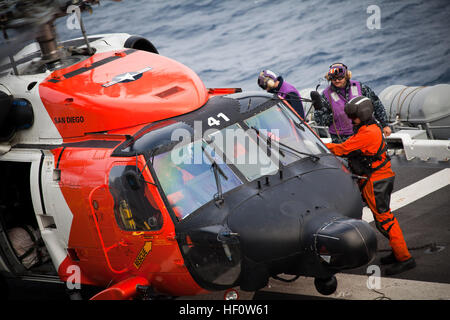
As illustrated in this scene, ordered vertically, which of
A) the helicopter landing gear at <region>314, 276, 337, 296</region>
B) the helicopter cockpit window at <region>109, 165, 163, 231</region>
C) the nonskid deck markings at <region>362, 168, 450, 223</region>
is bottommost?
the nonskid deck markings at <region>362, 168, 450, 223</region>

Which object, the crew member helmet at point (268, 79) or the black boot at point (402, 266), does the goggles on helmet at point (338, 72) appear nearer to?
the crew member helmet at point (268, 79)

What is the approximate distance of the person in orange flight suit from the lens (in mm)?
6305

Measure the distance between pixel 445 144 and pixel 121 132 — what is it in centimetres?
559

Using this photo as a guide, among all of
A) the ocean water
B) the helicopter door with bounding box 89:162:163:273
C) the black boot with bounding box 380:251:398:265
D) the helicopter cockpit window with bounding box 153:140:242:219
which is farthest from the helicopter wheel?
the ocean water

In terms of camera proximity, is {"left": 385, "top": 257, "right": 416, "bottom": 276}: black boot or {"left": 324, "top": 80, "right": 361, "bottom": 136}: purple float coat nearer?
{"left": 385, "top": 257, "right": 416, "bottom": 276}: black boot

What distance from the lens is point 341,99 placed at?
798 centimetres

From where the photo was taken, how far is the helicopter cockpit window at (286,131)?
5992 millimetres

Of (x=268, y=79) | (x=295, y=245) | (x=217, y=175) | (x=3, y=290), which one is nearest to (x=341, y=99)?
(x=268, y=79)

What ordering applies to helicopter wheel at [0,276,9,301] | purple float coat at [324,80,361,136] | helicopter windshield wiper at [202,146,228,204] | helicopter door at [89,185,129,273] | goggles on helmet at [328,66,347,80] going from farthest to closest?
purple float coat at [324,80,361,136] → goggles on helmet at [328,66,347,80] → helicopter wheel at [0,276,9,301] → helicopter door at [89,185,129,273] → helicopter windshield wiper at [202,146,228,204]

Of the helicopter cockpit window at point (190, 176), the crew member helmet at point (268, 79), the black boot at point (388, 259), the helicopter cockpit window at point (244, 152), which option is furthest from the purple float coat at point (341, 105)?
the helicopter cockpit window at point (190, 176)

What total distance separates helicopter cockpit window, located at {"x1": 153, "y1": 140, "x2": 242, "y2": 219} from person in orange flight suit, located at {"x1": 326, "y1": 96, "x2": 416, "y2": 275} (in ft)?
5.43

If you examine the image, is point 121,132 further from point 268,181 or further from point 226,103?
point 268,181

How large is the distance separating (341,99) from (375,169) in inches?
73.2

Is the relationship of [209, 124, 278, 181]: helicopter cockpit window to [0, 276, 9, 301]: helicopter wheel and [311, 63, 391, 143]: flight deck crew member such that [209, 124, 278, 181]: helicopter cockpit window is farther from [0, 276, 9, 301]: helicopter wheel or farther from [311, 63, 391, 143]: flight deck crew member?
[0, 276, 9, 301]: helicopter wheel
